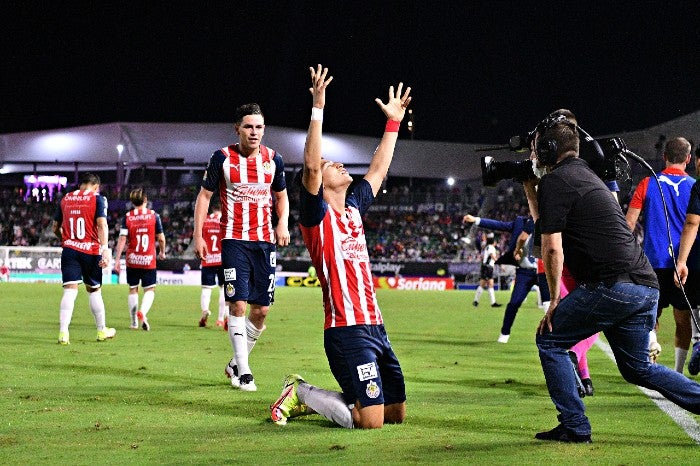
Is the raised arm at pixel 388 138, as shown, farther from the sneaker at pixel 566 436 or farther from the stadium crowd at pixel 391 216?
the stadium crowd at pixel 391 216

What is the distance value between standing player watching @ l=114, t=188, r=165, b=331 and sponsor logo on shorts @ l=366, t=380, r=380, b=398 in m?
10.8

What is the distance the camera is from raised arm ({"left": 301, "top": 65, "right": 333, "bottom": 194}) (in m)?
6.02

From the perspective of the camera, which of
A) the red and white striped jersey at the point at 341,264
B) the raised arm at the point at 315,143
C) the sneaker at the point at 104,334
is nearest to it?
the raised arm at the point at 315,143

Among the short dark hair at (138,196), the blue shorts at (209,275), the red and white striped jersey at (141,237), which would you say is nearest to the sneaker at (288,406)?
the short dark hair at (138,196)

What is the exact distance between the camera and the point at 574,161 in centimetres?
563

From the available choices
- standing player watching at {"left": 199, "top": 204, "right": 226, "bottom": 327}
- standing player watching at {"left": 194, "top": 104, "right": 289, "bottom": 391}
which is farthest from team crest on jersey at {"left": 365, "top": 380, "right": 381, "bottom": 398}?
standing player watching at {"left": 199, "top": 204, "right": 226, "bottom": 327}

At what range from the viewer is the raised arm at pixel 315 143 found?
602 cm

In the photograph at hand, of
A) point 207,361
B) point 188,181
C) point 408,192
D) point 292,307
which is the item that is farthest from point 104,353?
point 188,181

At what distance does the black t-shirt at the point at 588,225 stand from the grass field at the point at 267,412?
110 cm

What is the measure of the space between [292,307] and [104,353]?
13.0m

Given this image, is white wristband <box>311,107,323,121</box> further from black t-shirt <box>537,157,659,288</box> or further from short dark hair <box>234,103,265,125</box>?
short dark hair <box>234,103,265,125</box>

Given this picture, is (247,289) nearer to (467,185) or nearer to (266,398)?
(266,398)

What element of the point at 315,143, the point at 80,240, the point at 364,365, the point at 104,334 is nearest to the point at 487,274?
the point at 104,334

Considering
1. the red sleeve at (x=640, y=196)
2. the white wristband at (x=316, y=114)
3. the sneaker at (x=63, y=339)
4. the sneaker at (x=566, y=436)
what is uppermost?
the white wristband at (x=316, y=114)
